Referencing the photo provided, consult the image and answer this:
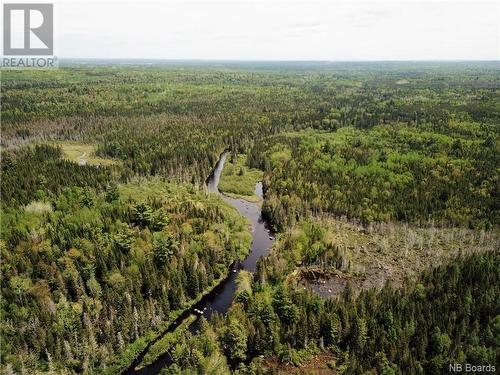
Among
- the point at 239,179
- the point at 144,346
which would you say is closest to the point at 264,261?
the point at 144,346

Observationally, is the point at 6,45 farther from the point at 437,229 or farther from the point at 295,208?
the point at 437,229

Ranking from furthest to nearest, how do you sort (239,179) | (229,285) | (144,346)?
(239,179), (229,285), (144,346)

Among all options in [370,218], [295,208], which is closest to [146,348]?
[295,208]

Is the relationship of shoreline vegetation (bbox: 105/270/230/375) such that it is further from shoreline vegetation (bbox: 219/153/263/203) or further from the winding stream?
shoreline vegetation (bbox: 219/153/263/203)

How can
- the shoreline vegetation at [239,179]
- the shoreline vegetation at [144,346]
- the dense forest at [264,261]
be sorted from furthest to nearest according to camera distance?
the shoreline vegetation at [239,179] < the shoreline vegetation at [144,346] < the dense forest at [264,261]

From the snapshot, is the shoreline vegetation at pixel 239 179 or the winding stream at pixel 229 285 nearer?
the winding stream at pixel 229 285

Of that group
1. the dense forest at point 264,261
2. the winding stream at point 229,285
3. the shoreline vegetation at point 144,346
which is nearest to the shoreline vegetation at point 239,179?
the dense forest at point 264,261

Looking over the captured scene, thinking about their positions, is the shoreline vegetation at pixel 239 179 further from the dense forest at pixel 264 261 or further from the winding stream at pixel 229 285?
the winding stream at pixel 229 285

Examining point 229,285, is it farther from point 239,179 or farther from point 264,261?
point 239,179

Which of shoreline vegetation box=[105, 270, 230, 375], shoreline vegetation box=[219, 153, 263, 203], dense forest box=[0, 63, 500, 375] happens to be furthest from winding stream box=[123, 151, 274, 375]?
shoreline vegetation box=[219, 153, 263, 203]
